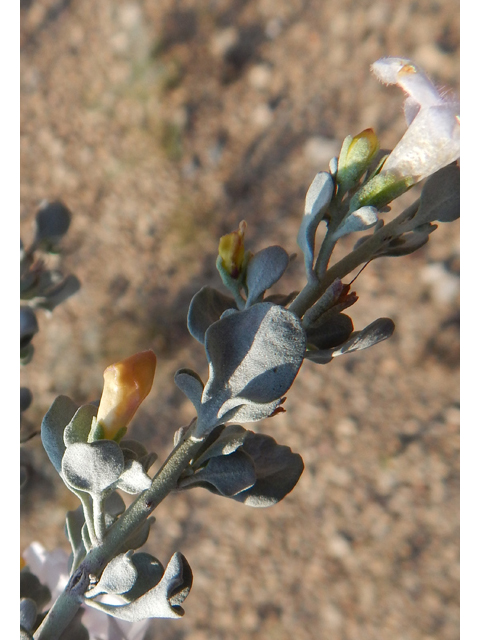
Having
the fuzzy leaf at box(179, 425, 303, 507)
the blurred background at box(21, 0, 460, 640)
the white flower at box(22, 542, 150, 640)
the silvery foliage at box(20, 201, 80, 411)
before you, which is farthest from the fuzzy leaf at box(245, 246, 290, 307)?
the blurred background at box(21, 0, 460, 640)

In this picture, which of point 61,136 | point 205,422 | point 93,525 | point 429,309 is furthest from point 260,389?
point 61,136

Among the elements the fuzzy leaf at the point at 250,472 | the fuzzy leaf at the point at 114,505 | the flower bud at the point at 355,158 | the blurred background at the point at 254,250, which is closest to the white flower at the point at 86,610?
the fuzzy leaf at the point at 114,505

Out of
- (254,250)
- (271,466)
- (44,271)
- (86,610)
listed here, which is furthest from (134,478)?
(254,250)

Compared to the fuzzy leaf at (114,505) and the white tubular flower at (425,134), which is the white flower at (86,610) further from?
the white tubular flower at (425,134)

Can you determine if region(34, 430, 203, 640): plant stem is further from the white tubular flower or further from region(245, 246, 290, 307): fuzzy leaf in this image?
the white tubular flower

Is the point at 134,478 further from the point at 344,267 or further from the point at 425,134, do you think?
the point at 425,134

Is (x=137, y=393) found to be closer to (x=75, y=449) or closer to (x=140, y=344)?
(x=75, y=449)
